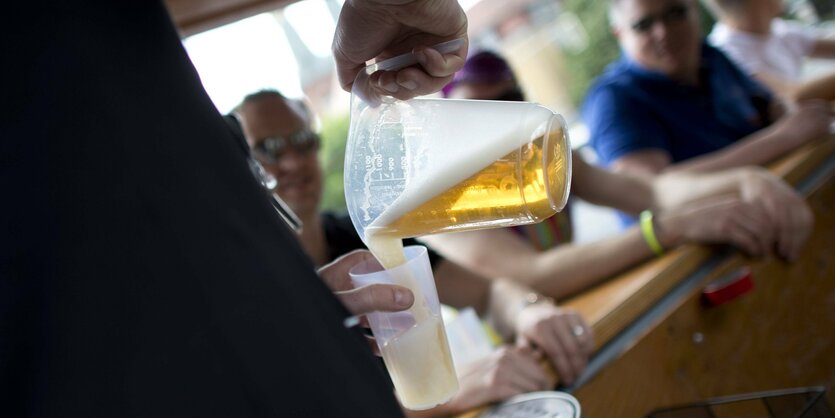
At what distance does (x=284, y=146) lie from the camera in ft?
7.69

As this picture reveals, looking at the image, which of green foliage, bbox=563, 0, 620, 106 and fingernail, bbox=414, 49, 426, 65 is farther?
green foliage, bbox=563, 0, 620, 106

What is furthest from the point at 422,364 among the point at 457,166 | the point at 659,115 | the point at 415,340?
the point at 659,115

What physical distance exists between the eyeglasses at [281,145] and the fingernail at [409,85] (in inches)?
57.3

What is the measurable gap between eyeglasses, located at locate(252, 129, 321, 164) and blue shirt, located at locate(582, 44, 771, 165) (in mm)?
1109

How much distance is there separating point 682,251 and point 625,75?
127cm

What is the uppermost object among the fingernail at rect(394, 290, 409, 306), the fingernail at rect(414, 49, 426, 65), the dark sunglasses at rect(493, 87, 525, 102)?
the fingernail at rect(414, 49, 426, 65)

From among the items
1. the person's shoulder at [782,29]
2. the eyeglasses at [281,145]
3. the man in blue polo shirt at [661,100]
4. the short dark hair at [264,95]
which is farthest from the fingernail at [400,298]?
the person's shoulder at [782,29]

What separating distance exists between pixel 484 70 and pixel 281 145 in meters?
0.70

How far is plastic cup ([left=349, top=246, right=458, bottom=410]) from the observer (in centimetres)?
87

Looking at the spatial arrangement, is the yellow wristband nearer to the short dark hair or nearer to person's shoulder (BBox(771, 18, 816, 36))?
the short dark hair

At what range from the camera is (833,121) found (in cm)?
255

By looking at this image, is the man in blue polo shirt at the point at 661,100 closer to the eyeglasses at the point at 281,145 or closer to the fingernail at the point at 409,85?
the eyeglasses at the point at 281,145

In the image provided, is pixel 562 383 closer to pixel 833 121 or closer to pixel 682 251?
pixel 682 251

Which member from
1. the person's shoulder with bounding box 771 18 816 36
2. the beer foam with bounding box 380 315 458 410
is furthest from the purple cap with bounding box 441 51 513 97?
the person's shoulder with bounding box 771 18 816 36
